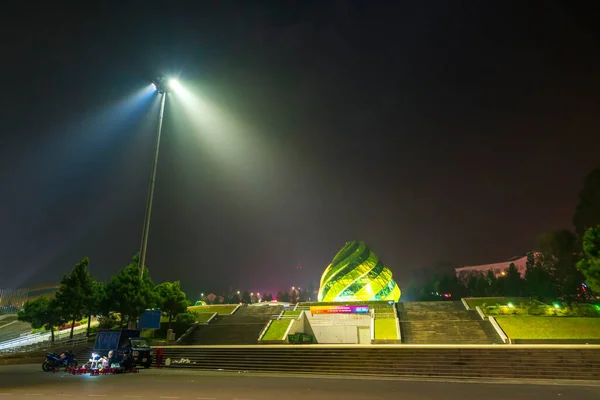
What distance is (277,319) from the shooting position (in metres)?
31.8

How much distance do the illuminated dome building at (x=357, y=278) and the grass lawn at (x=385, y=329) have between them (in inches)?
465

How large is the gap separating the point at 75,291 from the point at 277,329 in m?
15.9

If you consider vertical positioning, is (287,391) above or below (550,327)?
above

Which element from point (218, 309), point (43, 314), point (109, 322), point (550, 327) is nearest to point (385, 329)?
point (550, 327)

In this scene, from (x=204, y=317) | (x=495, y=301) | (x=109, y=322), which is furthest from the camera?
(x=204, y=317)

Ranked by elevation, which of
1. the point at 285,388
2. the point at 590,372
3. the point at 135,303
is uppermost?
the point at 135,303

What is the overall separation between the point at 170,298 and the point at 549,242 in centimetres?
3215

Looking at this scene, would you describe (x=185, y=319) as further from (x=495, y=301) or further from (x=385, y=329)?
(x=495, y=301)

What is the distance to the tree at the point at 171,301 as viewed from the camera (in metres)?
30.0

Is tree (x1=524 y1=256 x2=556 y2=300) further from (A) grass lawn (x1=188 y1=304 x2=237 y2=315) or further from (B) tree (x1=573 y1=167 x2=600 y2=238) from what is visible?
(A) grass lawn (x1=188 y1=304 x2=237 y2=315)

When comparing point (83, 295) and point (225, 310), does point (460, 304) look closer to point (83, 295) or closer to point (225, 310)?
point (225, 310)

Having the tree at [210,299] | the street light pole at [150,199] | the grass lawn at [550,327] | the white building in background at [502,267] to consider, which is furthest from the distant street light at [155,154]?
the white building in background at [502,267]

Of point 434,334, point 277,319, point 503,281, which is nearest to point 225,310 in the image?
point 277,319

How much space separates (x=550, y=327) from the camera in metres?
24.4
